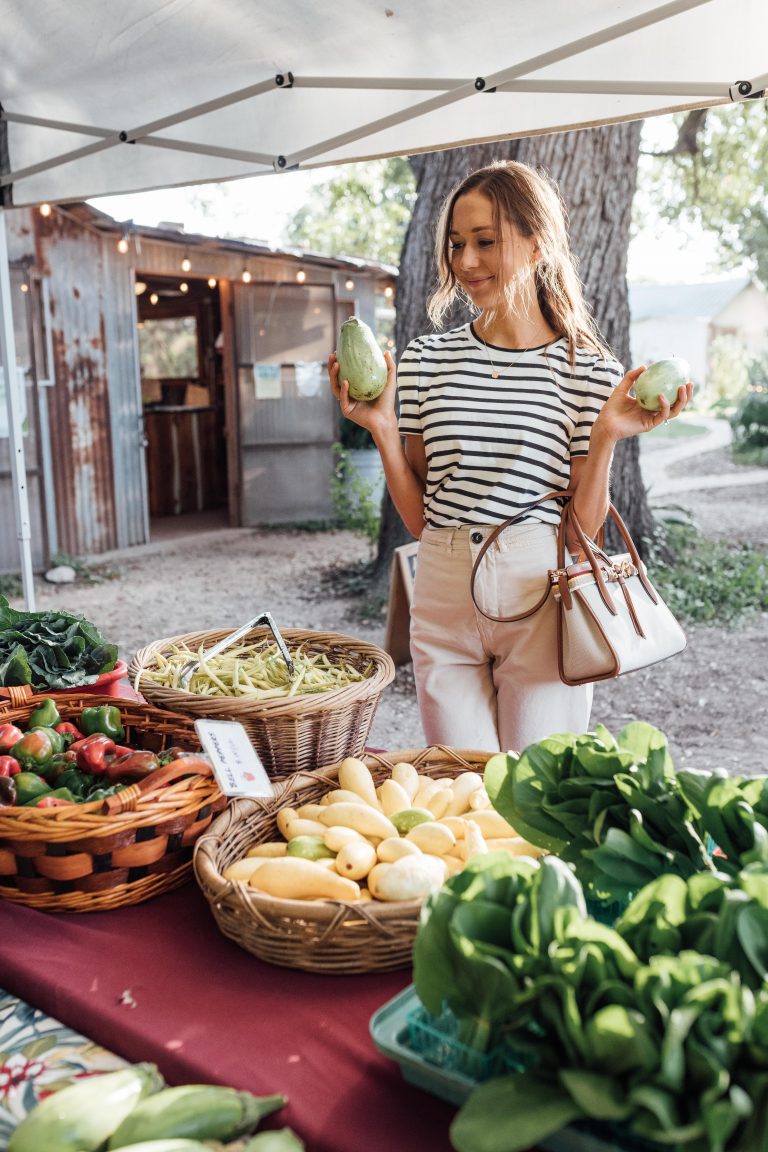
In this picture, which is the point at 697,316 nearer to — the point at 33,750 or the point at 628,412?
the point at 628,412

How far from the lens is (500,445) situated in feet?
7.81

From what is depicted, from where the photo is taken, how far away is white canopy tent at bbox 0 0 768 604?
7.95 feet

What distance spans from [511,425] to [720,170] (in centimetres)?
1244

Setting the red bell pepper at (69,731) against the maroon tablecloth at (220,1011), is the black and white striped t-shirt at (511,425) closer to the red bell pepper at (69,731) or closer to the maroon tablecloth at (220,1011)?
the red bell pepper at (69,731)

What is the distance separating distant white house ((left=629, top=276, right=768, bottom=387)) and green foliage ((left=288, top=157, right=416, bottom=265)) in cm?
1956

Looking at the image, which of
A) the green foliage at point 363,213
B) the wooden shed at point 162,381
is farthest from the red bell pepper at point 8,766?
the green foliage at point 363,213

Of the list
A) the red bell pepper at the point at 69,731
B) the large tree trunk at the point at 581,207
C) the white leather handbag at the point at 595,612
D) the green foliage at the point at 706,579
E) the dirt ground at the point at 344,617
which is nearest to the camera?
the red bell pepper at the point at 69,731

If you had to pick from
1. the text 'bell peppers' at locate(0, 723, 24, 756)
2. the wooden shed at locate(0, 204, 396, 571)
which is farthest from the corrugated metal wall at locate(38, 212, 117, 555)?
the text 'bell peppers' at locate(0, 723, 24, 756)

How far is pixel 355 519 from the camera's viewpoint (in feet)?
35.7

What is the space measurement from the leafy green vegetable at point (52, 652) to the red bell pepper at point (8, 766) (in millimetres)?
579

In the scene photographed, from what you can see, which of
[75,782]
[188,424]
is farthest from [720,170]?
[75,782]

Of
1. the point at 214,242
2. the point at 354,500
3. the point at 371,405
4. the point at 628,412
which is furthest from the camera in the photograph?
the point at 354,500

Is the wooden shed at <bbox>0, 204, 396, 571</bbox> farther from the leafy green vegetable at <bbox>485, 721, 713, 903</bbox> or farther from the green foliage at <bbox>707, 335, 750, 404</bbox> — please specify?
the green foliage at <bbox>707, 335, 750, 404</bbox>

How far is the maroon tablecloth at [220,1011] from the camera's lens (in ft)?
3.86
